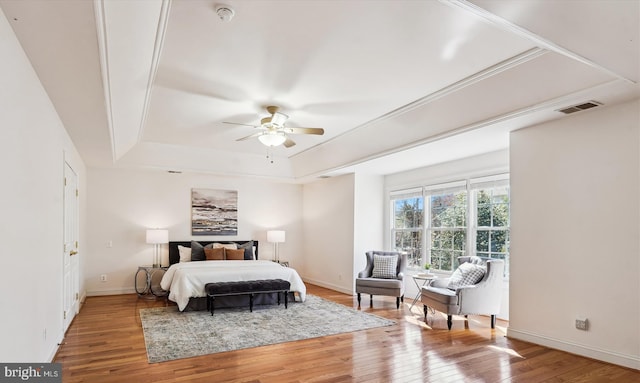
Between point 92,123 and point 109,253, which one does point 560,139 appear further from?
point 109,253

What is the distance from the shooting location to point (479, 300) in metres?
5.06

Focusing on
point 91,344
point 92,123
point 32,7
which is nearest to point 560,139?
point 32,7

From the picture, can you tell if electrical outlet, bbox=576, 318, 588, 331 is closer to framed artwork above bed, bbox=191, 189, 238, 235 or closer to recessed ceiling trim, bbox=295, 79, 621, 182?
recessed ceiling trim, bbox=295, 79, 621, 182

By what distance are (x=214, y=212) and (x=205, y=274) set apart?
2.62m

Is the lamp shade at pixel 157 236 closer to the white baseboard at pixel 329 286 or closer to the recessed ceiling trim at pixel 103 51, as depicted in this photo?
the white baseboard at pixel 329 286

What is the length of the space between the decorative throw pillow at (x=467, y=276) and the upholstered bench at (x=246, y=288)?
8.37 feet

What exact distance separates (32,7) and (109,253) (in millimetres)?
6296

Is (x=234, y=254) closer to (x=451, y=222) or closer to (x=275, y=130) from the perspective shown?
(x=275, y=130)

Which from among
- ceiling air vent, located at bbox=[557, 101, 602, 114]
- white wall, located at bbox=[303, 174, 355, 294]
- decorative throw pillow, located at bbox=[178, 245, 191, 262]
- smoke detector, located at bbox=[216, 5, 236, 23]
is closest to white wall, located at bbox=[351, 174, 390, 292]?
white wall, located at bbox=[303, 174, 355, 294]

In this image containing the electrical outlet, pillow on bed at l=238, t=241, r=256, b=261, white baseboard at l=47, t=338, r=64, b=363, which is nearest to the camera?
white baseboard at l=47, t=338, r=64, b=363

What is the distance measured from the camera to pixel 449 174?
6.61 meters

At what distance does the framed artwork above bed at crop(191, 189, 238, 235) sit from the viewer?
26.9 feet

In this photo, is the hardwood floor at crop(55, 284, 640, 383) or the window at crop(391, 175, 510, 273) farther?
the window at crop(391, 175, 510, 273)

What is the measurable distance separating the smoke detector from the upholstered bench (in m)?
4.03
